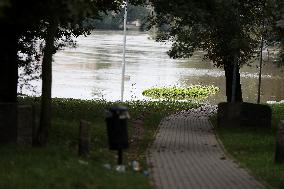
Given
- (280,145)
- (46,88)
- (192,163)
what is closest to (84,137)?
(46,88)

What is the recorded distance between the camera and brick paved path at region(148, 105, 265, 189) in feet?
31.3

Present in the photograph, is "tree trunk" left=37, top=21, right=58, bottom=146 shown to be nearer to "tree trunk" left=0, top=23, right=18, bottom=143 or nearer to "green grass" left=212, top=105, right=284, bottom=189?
"tree trunk" left=0, top=23, right=18, bottom=143

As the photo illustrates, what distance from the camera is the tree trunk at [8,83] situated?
11.9m

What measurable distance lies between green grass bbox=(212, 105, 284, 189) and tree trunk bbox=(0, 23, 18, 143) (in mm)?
4892

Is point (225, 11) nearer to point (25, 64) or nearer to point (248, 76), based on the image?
point (25, 64)

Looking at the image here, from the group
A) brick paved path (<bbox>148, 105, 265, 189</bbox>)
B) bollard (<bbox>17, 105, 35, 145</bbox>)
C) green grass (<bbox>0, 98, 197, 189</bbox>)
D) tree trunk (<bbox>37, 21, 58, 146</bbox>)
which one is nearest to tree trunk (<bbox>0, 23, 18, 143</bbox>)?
bollard (<bbox>17, 105, 35, 145</bbox>)

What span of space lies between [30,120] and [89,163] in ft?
8.93

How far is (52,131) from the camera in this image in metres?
15.5

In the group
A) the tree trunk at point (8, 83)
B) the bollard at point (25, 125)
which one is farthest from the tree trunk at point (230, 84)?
the bollard at point (25, 125)

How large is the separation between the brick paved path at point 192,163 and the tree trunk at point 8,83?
9.78 feet

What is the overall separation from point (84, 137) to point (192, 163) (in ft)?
8.16

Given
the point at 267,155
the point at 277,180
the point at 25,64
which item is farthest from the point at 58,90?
the point at 277,180

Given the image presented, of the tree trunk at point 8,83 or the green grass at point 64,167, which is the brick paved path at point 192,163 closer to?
the green grass at point 64,167

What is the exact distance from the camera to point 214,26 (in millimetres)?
20531
